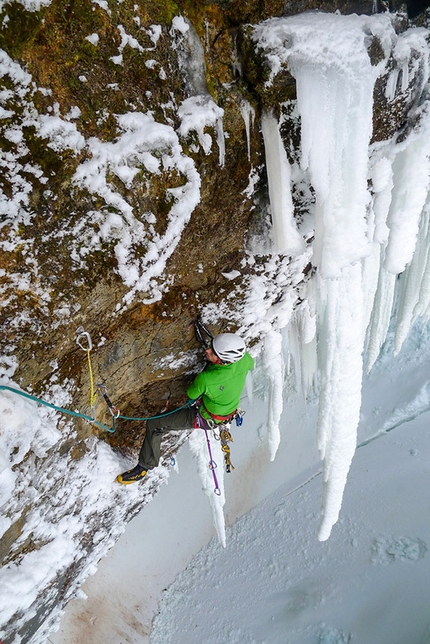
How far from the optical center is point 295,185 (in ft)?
9.85

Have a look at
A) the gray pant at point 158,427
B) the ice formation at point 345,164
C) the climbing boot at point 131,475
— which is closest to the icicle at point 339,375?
the ice formation at point 345,164

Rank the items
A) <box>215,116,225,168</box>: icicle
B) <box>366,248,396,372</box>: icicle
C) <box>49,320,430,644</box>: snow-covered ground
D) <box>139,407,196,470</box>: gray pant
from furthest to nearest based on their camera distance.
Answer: <box>49,320,430,644</box>: snow-covered ground
<box>366,248,396,372</box>: icicle
<box>139,407,196,470</box>: gray pant
<box>215,116,225,168</box>: icicle

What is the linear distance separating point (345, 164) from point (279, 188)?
444 mm

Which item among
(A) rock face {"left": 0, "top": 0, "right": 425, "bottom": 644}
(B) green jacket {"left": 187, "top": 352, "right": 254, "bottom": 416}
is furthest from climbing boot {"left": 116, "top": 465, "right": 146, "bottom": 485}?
(B) green jacket {"left": 187, "top": 352, "right": 254, "bottom": 416}

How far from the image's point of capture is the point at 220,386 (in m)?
3.29

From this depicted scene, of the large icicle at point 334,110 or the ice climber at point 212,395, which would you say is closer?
the large icicle at point 334,110

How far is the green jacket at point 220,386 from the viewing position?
3254mm

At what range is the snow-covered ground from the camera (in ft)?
21.4

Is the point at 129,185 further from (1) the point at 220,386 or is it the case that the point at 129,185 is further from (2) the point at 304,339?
(2) the point at 304,339

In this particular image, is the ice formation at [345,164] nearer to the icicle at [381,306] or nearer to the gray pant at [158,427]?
the icicle at [381,306]

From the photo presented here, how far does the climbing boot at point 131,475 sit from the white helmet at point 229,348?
4.65 feet

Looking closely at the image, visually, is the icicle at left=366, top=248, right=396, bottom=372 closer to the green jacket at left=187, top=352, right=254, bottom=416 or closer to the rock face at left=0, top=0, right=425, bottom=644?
the rock face at left=0, top=0, right=425, bottom=644

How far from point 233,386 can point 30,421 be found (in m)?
1.59

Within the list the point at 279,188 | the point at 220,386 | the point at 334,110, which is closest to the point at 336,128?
the point at 334,110
